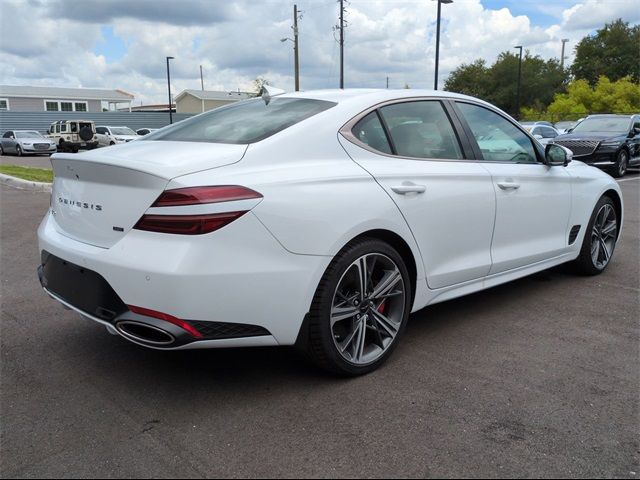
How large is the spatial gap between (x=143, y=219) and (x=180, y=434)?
97 cm

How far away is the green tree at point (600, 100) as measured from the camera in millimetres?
45250

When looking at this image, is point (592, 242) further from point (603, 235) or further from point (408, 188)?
point (408, 188)

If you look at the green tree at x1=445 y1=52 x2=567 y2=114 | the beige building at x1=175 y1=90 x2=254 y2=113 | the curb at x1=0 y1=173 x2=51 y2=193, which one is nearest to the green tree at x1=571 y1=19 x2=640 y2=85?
the green tree at x1=445 y1=52 x2=567 y2=114

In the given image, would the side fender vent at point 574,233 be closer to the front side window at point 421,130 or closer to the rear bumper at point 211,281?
the front side window at point 421,130

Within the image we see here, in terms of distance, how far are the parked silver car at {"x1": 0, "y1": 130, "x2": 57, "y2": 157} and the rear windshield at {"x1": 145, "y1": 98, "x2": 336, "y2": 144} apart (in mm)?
28604

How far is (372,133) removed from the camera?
3.34 meters

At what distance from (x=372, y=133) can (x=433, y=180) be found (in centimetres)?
47

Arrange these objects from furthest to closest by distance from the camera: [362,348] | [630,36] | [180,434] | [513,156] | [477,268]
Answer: [630,36] < [513,156] < [477,268] < [362,348] < [180,434]

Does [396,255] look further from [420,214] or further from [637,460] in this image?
[637,460]

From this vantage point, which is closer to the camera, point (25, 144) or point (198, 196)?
point (198, 196)

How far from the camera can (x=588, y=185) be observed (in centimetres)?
491

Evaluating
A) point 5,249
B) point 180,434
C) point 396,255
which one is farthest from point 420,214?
point 5,249

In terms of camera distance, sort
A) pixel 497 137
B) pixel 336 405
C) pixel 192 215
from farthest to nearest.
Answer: pixel 497 137 → pixel 336 405 → pixel 192 215

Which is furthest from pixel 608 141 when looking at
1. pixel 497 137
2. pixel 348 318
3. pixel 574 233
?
pixel 348 318
